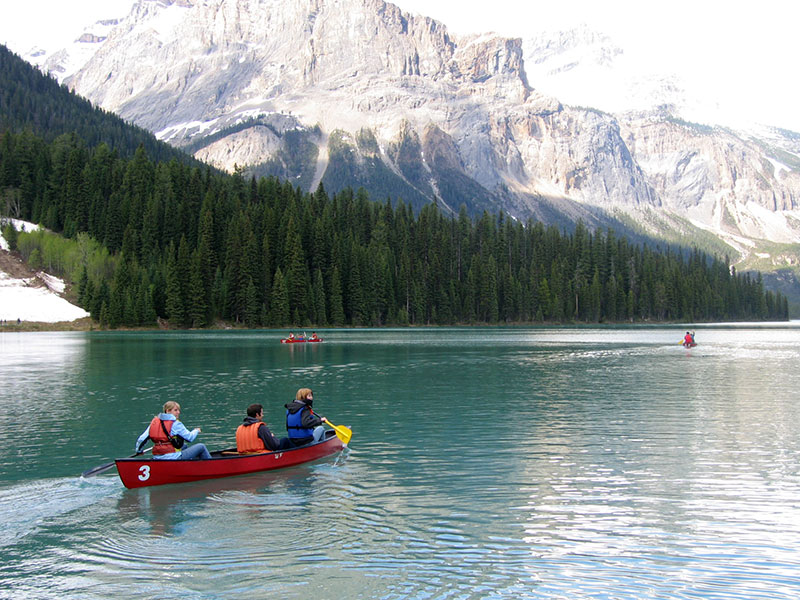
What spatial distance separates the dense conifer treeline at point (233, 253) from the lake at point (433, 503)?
105175 millimetres

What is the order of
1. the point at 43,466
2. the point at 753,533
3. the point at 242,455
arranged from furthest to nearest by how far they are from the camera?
1. the point at 43,466
2. the point at 242,455
3. the point at 753,533

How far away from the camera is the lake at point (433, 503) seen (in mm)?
14477

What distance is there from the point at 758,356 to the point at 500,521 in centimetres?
6997

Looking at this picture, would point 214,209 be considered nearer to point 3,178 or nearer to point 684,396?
point 3,178

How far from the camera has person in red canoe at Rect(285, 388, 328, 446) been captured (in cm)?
2683

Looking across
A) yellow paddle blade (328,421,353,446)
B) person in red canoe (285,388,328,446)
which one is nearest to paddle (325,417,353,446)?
yellow paddle blade (328,421,353,446)

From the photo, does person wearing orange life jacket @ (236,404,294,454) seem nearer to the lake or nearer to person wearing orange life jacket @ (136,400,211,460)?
the lake

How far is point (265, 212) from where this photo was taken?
553ft

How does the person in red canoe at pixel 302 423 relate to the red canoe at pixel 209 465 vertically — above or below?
above

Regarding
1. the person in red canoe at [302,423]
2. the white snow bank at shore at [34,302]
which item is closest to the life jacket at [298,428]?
the person in red canoe at [302,423]

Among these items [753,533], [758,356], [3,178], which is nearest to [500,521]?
[753,533]

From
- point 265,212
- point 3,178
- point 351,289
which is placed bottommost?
point 351,289

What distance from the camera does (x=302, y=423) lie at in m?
26.8

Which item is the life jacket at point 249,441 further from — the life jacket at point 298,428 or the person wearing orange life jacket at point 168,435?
the life jacket at point 298,428
